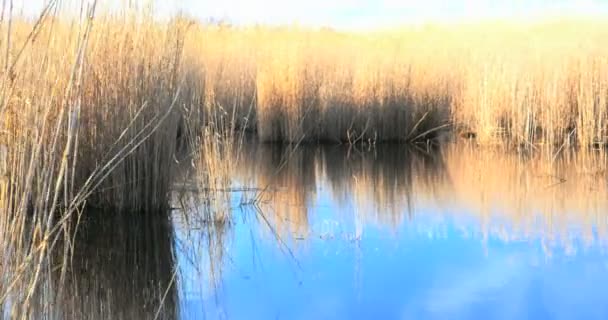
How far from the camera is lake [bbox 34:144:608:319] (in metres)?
2.04

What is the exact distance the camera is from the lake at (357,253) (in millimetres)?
2039

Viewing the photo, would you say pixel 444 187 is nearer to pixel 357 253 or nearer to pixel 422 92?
pixel 357 253

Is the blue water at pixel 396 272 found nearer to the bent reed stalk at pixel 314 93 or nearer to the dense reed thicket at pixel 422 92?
the bent reed stalk at pixel 314 93

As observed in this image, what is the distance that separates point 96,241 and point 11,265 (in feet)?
4.08

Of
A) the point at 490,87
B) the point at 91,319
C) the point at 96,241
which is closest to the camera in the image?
the point at 91,319

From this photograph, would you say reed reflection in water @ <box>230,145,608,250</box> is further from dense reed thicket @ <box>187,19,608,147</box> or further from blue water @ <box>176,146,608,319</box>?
dense reed thicket @ <box>187,19,608,147</box>

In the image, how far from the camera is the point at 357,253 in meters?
2.62

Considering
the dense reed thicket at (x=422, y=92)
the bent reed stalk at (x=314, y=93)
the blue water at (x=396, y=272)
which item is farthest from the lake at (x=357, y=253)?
the dense reed thicket at (x=422, y=92)

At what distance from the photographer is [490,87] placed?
7066 millimetres

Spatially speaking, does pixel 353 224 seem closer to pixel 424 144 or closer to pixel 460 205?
pixel 460 205

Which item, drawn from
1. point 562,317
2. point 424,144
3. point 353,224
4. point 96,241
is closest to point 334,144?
point 424,144

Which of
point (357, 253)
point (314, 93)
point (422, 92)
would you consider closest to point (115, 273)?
point (357, 253)

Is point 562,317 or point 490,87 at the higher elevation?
point 490,87

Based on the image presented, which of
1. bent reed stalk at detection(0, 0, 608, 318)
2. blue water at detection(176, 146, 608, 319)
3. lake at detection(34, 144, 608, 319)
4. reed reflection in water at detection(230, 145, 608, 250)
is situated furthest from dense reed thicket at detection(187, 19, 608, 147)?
blue water at detection(176, 146, 608, 319)
